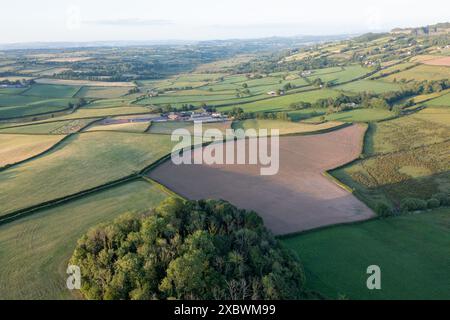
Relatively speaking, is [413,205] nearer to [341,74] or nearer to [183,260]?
[183,260]

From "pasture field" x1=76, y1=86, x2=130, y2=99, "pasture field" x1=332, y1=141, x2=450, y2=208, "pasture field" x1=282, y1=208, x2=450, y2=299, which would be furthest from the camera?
"pasture field" x1=76, y1=86, x2=130, y2=99

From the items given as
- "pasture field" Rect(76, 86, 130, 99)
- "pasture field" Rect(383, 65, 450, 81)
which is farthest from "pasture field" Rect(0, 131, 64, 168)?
"pasture field" Rect(383, 65, 450, 81)

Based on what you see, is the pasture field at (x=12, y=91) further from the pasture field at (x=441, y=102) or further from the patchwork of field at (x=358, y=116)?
the pasture field at (x=441, y=102)

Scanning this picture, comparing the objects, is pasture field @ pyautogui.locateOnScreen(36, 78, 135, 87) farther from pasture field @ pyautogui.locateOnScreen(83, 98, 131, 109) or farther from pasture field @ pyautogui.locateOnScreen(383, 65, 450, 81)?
pasture field @ pyautogui.locateOnScreen(383, 65, 450, 81)

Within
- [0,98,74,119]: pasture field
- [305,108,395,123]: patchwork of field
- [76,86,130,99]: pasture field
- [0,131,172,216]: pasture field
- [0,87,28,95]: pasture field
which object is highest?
[0,87,28,95]: pasture field

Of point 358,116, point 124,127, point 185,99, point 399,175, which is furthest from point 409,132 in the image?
point 185,99
